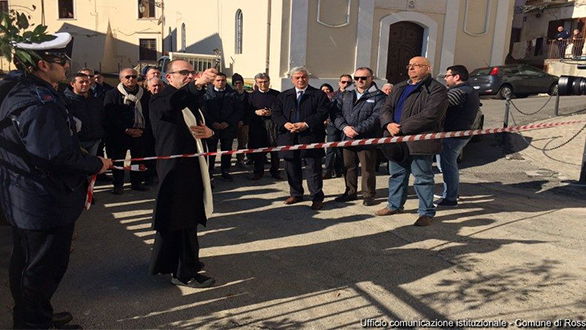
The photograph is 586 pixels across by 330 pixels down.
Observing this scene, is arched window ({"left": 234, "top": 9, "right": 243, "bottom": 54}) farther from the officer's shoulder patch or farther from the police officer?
the officer's shoulder patch

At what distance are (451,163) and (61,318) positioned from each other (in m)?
5.04

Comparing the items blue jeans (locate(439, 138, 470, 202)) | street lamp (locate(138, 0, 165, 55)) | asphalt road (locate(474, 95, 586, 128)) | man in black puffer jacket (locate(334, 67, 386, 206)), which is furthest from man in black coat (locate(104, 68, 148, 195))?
street lamp (locate(138, 0, 165, 55))

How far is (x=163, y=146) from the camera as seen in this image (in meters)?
3.97

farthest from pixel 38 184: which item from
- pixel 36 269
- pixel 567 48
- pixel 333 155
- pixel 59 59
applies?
pixel 567 48

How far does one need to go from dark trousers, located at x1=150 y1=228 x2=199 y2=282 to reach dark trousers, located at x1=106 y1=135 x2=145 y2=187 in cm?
331

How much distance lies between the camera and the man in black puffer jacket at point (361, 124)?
6605 millimetres

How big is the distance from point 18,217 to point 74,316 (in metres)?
0.99

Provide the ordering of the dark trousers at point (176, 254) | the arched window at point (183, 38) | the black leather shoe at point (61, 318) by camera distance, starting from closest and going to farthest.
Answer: the black leather shoe at point (61, 318)
the dark trousers at point (176, 254)
the arched window at point (183, 38)

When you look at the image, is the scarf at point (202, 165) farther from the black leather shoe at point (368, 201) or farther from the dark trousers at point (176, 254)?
the black leather shoe at point (368, 201)

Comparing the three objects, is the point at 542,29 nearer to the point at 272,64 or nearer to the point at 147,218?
the point at 272,64

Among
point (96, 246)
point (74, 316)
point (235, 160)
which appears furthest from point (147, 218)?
point (235, 160)

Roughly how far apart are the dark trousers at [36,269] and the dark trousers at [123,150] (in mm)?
3907

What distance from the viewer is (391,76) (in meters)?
18.3

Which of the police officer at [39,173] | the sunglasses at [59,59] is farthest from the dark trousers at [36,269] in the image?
the sunglasses at [59,59]
